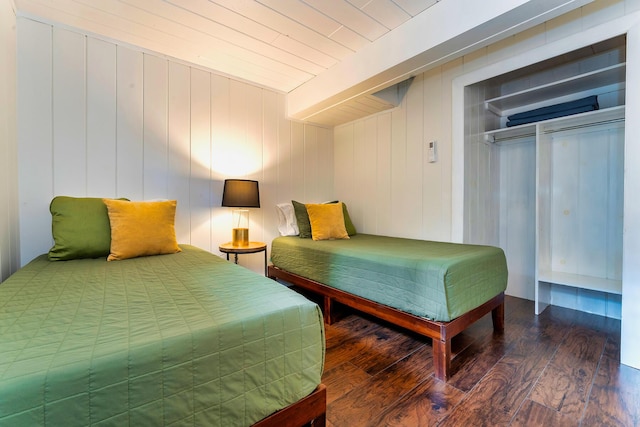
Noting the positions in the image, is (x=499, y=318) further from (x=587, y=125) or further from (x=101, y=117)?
(x=101, y=117)

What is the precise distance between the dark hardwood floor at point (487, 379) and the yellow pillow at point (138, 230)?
136cm

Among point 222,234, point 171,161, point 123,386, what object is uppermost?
point 171,161

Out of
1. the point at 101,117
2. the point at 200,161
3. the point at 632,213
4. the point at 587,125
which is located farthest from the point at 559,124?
the point at 101,117

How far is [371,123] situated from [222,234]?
213cm

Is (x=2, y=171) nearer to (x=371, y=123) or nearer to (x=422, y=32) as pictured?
(x=422, y=32)

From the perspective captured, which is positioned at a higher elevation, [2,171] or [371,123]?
[371,123]

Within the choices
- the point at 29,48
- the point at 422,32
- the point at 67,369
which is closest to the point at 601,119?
the point at 422,32

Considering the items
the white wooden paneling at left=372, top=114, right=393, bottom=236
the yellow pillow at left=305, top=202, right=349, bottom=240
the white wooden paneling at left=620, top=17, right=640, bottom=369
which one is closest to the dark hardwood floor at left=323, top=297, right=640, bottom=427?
the white wooden paneling at left=620, top=17, right=640, bottom=369

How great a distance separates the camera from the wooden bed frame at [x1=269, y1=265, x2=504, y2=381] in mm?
1588

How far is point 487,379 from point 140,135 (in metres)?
3.00

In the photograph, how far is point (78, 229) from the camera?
1.77 m

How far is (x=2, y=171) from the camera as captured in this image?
1.56 m

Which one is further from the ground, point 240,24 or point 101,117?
point 240,24

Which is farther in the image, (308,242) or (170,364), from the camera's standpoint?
(308,242)
